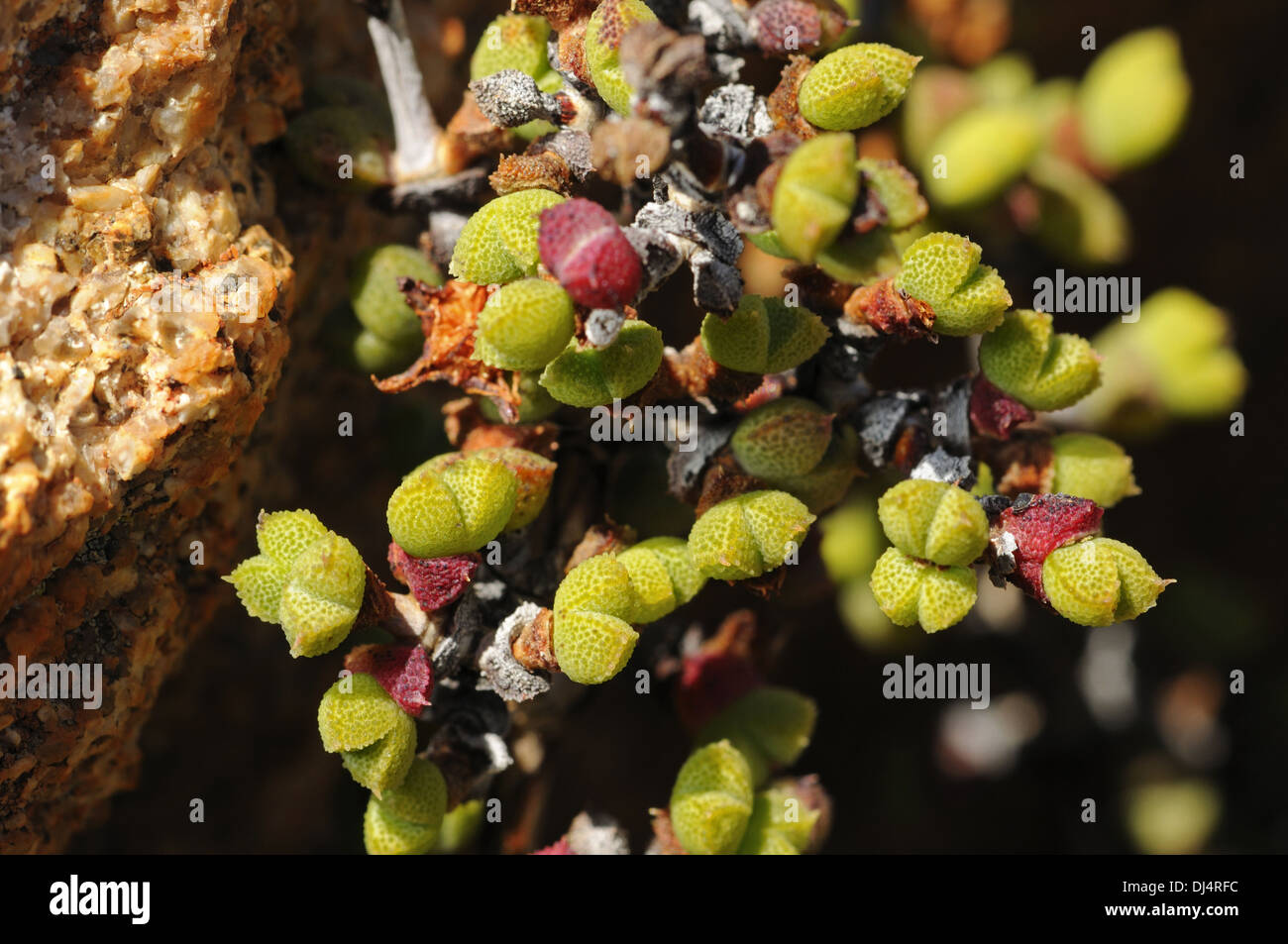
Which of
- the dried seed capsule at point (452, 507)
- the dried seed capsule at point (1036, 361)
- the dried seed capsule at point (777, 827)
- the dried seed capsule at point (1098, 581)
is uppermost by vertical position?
the dried seed capsule at point (1036, 361)

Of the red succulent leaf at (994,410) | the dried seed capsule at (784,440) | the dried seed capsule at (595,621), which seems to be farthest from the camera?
the red succulent leaf at (994,410)

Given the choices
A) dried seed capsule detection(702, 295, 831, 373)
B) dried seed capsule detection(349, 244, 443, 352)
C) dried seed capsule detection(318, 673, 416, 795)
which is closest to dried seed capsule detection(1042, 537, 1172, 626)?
dried seed capsule detection(702, 295, 831, 373)

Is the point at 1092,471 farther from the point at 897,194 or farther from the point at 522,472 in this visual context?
the point at 522,472

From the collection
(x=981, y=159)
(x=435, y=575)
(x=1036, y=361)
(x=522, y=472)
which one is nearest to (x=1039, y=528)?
(x=1036, y=361)

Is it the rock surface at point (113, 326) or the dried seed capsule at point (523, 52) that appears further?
the dried seed capsule at point (523, 52)

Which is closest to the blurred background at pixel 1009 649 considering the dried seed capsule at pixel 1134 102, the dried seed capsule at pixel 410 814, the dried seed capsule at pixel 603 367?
the dried seed capsule at pixel 1134 102

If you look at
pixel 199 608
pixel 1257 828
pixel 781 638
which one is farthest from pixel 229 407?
pixel 1257 828

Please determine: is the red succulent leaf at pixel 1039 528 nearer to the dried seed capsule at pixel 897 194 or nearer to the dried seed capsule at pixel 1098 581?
the dried seed capsule at pixel 1098 581

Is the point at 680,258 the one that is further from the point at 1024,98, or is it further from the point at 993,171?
the point at 1024,98
